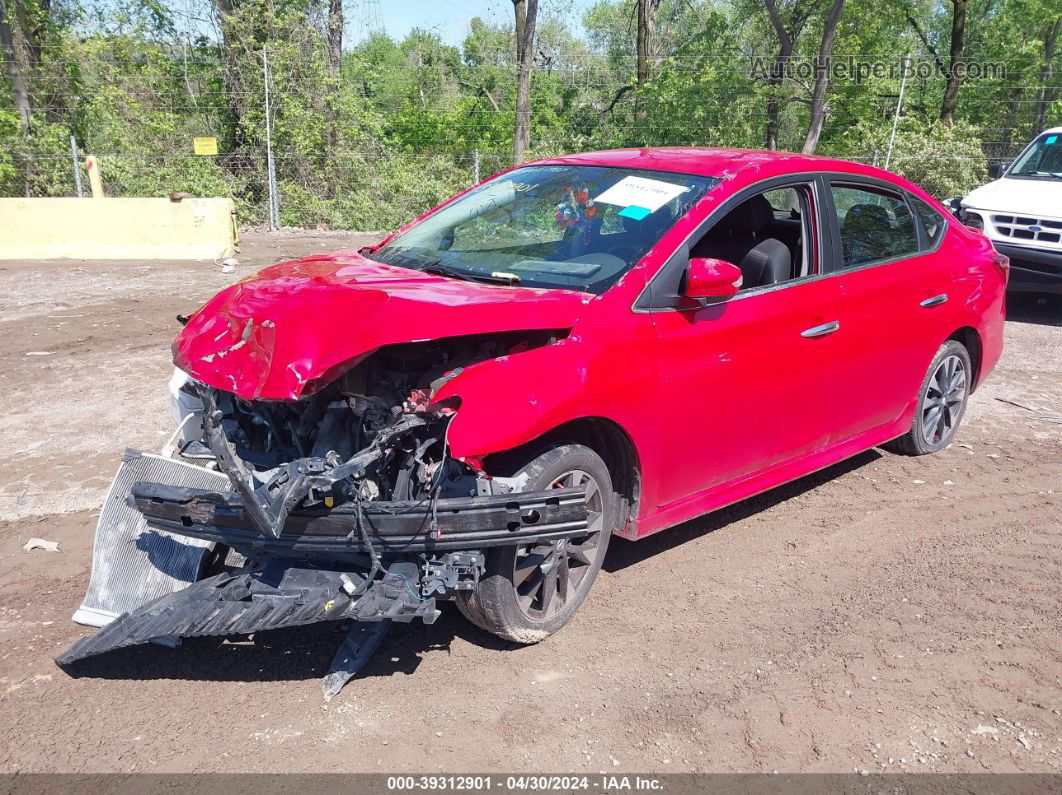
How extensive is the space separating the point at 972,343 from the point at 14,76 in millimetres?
19606

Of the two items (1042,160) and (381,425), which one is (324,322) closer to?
(381,425)

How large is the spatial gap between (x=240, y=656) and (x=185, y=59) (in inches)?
777

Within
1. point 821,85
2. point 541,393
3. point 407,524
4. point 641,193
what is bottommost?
point 407,524

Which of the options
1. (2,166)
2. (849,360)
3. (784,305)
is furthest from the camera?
(2,166)

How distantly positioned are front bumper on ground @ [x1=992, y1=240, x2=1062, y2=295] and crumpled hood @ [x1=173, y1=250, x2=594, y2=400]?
7.76 meters

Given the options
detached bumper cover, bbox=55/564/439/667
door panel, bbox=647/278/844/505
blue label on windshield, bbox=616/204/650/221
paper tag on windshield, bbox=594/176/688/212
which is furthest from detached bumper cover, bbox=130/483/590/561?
paper tag on windshield, bbox=594/176/688/212

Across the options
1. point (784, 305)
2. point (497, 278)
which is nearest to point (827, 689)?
point (784, 305)

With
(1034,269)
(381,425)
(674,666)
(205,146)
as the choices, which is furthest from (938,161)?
(381,425)

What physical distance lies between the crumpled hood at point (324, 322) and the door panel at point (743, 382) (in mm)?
599

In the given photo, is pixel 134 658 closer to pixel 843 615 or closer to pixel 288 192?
pixel 843 615

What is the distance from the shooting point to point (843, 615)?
4.07 metres

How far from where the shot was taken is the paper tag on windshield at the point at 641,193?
427 centimetres

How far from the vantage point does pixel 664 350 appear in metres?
3.88

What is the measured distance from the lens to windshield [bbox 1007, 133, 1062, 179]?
1048 cm
